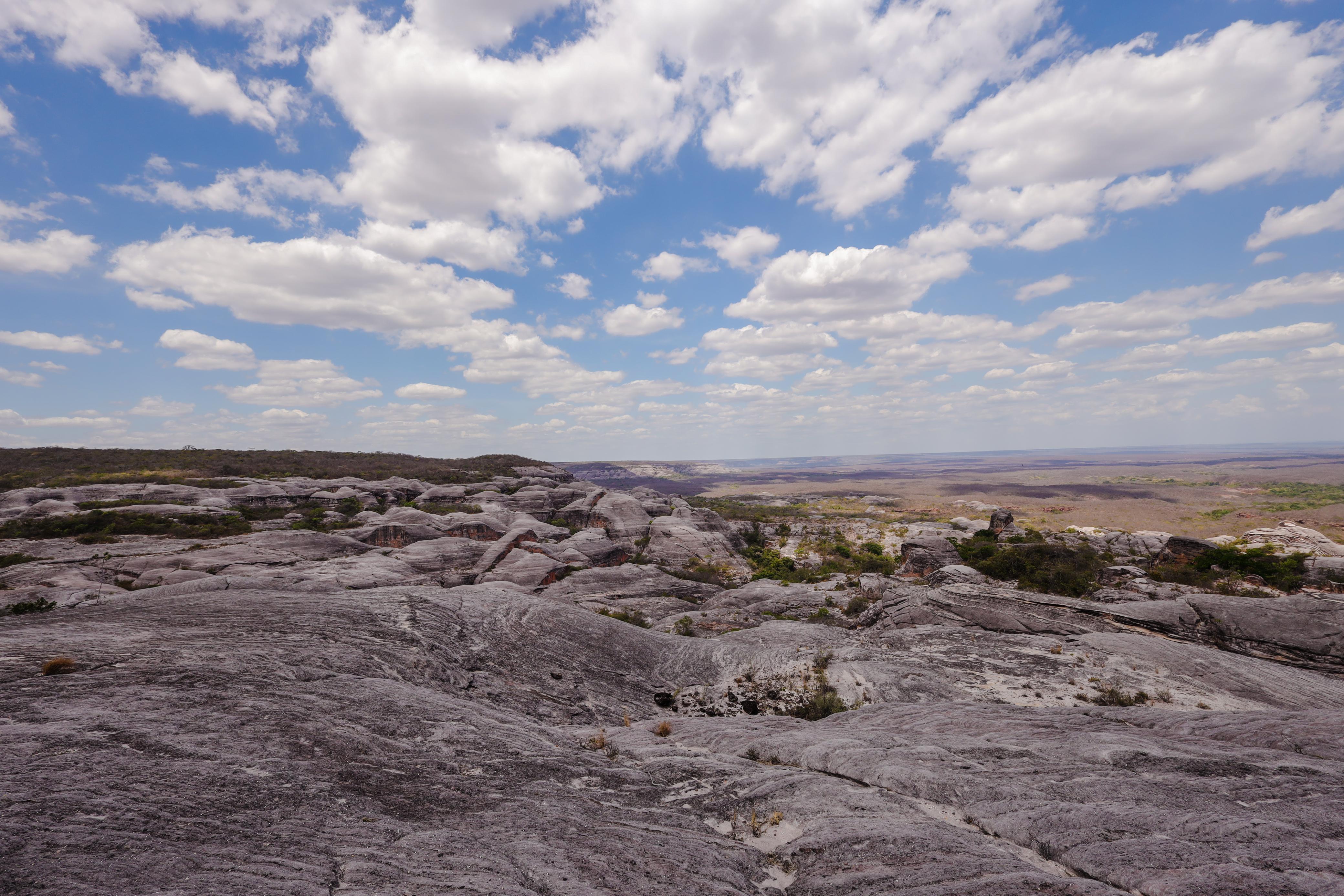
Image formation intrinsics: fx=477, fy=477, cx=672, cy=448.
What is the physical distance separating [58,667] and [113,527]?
41451 mm

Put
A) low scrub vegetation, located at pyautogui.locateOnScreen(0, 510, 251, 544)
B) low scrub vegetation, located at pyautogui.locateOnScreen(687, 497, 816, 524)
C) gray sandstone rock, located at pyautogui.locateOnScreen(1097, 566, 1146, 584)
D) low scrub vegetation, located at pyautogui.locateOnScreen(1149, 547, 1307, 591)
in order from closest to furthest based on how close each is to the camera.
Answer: low scrub vegetation, located at pyautogui.locateOnScreen(1149, 547, 1307, 591), low scrub vegetation, located at pyautogui.locateOnScreen(0, 510, 251, 544), gray sandstone rock, located at pyautogui.locateOnScreen(1097, 566, 1146, 584), low scrub vegetation, located at pyautogui.locateOnScreen(687, 497, 816, 524)

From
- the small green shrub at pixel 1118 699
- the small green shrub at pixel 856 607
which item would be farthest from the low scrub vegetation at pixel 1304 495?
the small green shrub at pixel 1118 699

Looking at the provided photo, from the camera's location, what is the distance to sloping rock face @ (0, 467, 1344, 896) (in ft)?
24.5

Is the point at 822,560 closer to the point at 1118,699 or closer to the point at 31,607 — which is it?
the point at 1118,699

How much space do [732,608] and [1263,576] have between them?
39764mm

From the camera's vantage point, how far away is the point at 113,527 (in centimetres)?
3819

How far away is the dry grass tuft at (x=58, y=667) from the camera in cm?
1052

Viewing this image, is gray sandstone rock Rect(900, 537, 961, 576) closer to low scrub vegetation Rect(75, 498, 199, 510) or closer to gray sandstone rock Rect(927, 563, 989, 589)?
gray sandstone rock Rect(927, 563, 989, 589)

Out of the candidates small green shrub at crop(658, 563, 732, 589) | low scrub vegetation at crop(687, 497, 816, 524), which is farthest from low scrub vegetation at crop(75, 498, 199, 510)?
low scrub vegetation at crop(687, 497, 816, 524)

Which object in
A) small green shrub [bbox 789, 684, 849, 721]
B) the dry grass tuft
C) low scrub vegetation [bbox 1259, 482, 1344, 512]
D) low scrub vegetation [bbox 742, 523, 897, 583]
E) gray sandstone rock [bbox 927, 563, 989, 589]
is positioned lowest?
low scrub vegetation [bbox 1259, 482, 1344, 512]

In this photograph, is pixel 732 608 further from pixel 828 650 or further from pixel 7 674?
pixel 7 674

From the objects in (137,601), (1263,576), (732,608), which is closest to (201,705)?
(137,601)

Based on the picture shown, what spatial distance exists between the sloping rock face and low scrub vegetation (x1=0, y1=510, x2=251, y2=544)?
14.7 meters

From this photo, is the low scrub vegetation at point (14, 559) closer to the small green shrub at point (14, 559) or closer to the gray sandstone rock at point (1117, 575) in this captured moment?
the small green shrub at point (14, 559)
